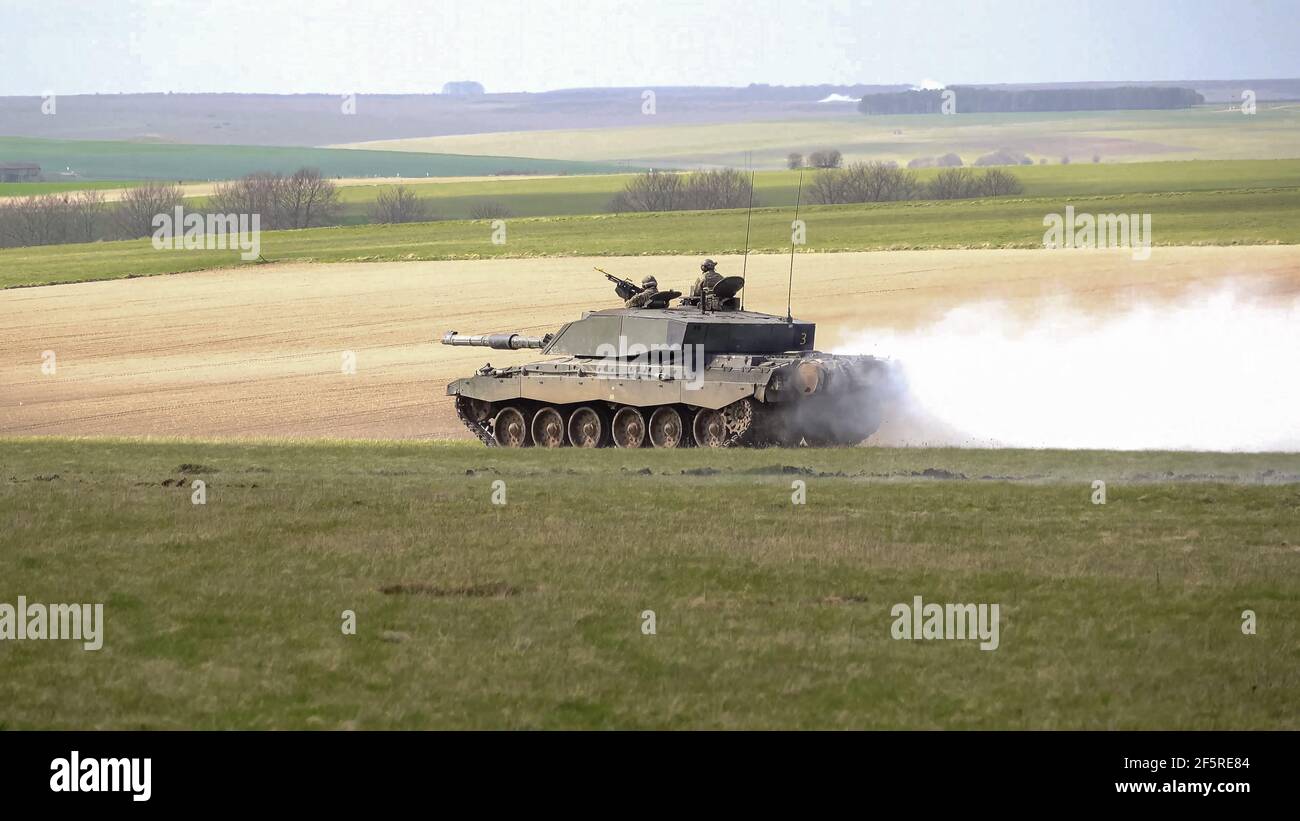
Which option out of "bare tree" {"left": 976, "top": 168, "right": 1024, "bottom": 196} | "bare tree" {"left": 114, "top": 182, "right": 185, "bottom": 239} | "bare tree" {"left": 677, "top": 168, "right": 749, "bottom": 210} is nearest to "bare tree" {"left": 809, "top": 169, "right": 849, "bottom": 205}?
"bare tree" {"left": 677, "top": 168, "right": 749, "bottom": 210}

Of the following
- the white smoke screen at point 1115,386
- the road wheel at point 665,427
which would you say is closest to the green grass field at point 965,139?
the white smoke screen at point 1115,386

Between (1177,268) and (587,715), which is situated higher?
(1177,268)

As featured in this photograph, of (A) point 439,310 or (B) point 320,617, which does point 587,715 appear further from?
(A) point 439,310

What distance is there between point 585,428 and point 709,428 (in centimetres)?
277

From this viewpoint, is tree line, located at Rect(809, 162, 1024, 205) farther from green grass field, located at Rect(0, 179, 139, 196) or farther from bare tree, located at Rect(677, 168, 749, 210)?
green grass field, located at Rect(0, 179, 139, 196)

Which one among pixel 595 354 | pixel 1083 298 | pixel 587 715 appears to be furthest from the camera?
pixel 1083 298

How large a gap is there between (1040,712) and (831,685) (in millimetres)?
1333

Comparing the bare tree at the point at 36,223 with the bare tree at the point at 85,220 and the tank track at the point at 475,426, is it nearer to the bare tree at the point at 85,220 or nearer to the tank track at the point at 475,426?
the bare tree at the point at 85,220

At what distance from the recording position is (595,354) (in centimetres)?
3184

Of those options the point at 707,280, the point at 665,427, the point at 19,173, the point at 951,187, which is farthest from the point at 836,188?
the point at 19,173

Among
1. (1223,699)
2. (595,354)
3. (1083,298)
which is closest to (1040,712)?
(1223,699)

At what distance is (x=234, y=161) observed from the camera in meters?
170

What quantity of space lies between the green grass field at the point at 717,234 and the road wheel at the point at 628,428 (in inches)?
1447
